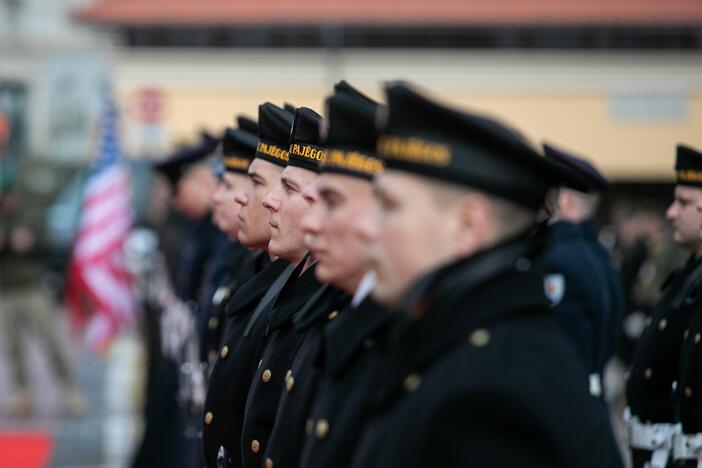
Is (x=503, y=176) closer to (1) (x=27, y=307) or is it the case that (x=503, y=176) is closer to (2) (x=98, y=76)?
(1) (x=27, y=307)

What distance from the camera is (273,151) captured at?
5.06 metres

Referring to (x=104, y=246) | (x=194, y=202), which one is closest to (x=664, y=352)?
(x=194, y=202)

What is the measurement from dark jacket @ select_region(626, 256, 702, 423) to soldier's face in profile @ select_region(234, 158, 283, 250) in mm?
1544

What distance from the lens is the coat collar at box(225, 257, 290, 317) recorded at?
4.92 m

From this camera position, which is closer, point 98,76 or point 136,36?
point 136,36

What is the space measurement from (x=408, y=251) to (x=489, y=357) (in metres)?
0.28

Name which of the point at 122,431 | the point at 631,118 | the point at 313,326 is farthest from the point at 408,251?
the point at 631,118

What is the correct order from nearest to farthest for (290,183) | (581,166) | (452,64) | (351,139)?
(351,139), (290,183), (581,166), (452,64)

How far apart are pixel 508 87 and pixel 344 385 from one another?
1054 inches

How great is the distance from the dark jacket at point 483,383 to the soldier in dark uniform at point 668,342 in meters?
2.71

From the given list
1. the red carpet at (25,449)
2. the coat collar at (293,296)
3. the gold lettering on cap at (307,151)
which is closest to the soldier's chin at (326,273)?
the coat collar at (293,296)

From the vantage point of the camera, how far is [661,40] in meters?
30.5

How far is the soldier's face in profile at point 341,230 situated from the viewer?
3240mm

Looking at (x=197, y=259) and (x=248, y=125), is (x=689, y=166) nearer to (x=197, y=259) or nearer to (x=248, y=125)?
(x=248, y=125)
